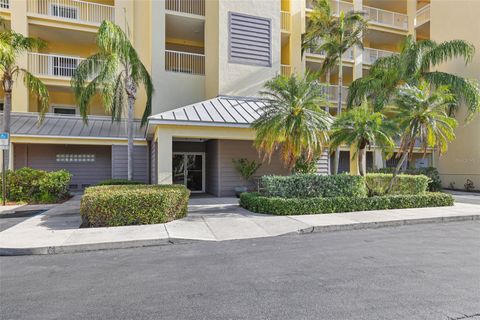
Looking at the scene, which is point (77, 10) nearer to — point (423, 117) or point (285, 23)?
point (285, 23)

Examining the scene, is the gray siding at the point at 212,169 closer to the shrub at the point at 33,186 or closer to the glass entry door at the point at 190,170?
the glass entry door at the point at 190,170

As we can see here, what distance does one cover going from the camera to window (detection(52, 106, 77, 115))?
19625 mm

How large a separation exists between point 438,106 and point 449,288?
31.5 feet

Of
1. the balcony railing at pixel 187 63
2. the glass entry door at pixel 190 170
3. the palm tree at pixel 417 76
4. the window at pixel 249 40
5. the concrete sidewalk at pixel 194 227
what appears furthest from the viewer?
the balcony railing at pixel 187 63

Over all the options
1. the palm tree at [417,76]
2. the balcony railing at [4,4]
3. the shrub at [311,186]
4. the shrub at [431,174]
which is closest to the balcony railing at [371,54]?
the palm tree at [417,76]

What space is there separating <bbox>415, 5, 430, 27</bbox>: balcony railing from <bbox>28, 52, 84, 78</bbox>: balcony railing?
88.9ft

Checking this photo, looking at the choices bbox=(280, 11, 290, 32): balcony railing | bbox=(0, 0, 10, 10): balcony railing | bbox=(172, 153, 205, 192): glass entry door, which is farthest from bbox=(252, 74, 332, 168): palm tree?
bbox=(0, 0, 10, 10): balcony railing

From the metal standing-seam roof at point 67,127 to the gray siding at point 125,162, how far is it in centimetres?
79

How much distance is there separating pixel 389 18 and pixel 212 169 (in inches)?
828

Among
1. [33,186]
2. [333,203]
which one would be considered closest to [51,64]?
[33,186]

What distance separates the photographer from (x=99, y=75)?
1277 cm

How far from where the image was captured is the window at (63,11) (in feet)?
61.6

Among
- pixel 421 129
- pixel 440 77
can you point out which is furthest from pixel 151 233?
pixel 440 77

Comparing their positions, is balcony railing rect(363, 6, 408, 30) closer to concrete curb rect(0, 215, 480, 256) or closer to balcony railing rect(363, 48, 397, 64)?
balcony railing rect(363, 48, 397, 64)
